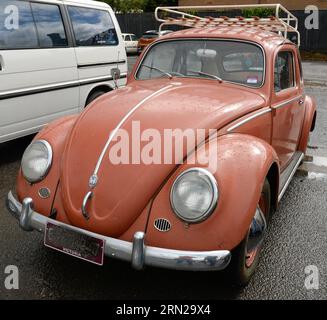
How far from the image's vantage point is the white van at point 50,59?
14.6ft

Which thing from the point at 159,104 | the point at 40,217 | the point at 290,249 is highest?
the point at 159,104

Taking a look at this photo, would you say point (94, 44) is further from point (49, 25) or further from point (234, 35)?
point (234, 35)

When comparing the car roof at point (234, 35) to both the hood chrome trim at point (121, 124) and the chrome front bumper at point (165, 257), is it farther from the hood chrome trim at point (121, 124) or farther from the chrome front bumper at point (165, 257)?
the chrome front bumper at point (165, 257)

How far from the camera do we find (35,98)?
4.82 meters

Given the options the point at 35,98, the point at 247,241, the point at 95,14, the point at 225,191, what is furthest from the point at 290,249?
the point at 95,14

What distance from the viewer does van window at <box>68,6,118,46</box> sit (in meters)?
5.45

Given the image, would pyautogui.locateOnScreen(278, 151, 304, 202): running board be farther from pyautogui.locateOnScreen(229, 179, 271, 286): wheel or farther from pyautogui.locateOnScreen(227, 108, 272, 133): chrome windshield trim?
pyautogui.locateOnScreen(227, 108, 272, 133): chrome windshield trim

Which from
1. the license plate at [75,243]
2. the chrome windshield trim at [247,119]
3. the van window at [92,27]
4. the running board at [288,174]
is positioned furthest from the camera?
the van window at [92,27]

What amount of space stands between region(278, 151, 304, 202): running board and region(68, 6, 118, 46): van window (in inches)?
128

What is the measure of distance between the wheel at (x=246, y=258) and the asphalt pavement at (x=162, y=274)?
0.10 metres

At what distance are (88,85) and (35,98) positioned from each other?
1.01 meters

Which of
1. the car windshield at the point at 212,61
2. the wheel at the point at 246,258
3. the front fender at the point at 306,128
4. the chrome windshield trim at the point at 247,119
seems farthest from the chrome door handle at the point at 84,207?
the front fender at the point at 306,128

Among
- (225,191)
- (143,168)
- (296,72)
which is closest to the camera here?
(225,191)

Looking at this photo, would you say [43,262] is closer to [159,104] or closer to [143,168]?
[143,168]
